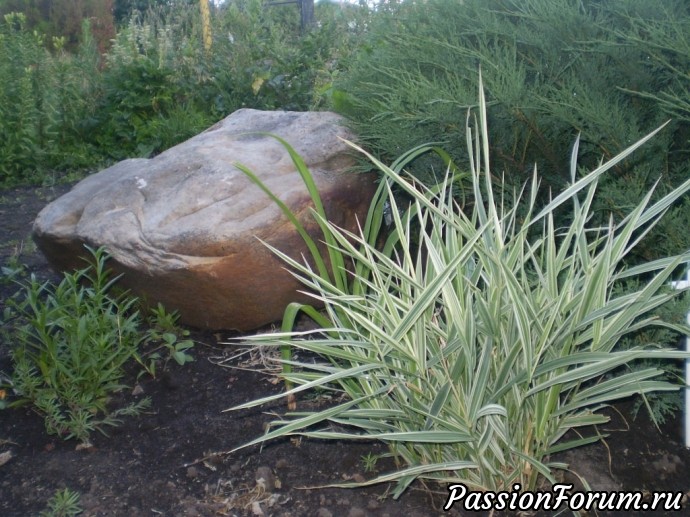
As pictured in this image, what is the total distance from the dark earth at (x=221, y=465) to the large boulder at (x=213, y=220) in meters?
0.41

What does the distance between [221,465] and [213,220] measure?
111cm

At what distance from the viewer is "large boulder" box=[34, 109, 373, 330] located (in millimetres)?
3205

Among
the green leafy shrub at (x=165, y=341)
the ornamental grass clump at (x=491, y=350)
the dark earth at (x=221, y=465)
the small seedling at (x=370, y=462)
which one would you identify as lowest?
the dark earth at (x=221, y=465)

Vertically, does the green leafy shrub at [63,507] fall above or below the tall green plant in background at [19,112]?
below

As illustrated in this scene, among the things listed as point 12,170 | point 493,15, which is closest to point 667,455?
point 493,15

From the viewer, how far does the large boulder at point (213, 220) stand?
321 centimetres

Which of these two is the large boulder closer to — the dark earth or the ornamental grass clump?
the dark earth

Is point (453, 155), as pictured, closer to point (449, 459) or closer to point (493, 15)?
point (493, 15)

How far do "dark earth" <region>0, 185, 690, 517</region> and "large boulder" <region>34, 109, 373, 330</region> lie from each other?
0.41m

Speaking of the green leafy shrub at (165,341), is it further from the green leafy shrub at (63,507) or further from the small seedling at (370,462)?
the small seedling at (370,462)

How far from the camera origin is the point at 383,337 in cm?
204

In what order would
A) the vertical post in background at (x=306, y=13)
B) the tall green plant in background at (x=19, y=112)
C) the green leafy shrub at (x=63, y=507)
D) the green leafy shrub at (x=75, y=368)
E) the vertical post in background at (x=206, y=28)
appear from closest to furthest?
the green leafy shrub at (x=63, y=507) → the green leafy shrub at (x=75, y=368) → the tall green plant in background at (x=19, y=112) → the vertical post in background at (x=206, y=28) → the vertical post in background at (x=306, y=13)

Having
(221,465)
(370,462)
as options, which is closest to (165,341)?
(221,465)

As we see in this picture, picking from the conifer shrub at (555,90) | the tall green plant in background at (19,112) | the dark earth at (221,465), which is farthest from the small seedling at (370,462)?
the tall green plant in background at (19,112)
